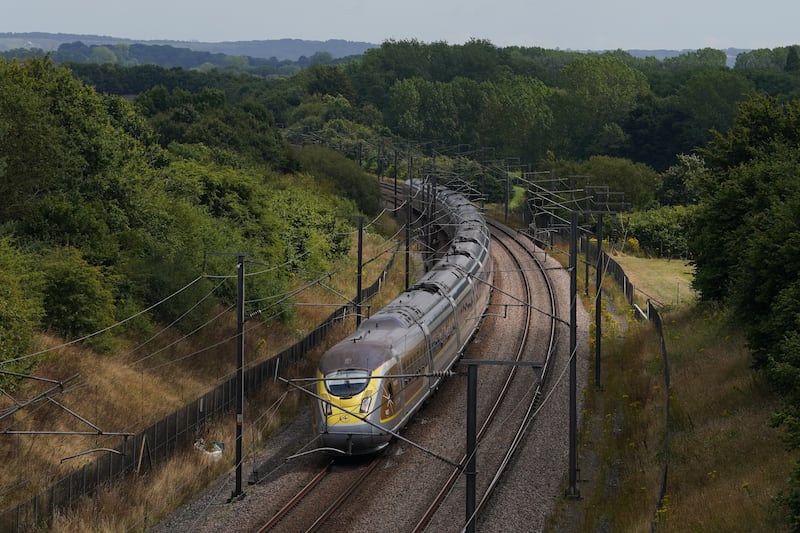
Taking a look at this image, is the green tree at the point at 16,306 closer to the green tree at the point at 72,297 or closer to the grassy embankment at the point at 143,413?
the green tree at the point at 72,297

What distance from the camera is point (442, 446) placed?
31.6 m

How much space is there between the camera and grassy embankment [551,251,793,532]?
882 inches

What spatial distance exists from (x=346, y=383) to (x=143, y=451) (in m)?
5.88

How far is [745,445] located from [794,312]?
364 centimetres

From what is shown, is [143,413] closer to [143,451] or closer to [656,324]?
[143,451]

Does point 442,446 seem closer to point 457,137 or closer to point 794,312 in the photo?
point 794,312

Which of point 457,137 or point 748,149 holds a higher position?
point 748,149

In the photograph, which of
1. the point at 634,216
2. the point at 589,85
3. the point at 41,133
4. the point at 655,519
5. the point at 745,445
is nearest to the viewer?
the point at 655,519

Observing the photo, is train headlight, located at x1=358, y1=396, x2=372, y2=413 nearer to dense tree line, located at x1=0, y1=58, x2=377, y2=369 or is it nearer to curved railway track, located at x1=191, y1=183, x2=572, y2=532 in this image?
curved railway track, located at x1=191, y1=183, x2=572, y2=532

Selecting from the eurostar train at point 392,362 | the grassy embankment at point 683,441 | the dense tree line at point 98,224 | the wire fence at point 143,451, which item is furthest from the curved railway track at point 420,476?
the dense tree line at point 98,224

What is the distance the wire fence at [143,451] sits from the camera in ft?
78.1

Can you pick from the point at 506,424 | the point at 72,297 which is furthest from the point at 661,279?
the point at 72,297

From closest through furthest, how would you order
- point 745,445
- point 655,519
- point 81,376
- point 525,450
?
point 655,519 → point 745,445 → point 525,450 → point 81,376

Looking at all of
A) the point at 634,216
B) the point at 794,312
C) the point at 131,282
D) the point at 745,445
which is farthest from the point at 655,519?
the point at 634,216
